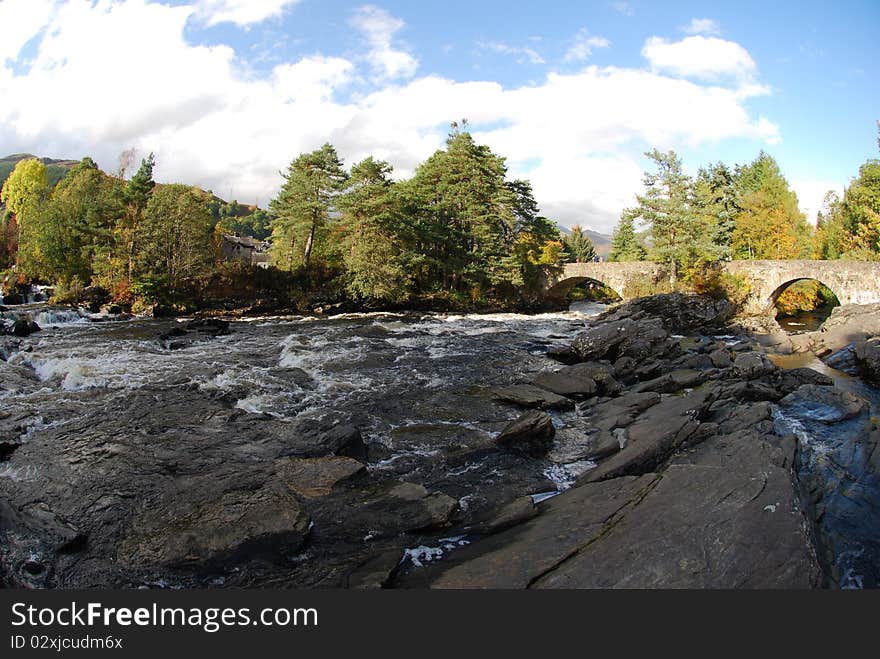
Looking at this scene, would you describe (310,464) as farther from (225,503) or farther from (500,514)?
(500,514)

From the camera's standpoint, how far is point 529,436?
498 inches

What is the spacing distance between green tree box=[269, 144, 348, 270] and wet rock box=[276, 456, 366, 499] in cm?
3793

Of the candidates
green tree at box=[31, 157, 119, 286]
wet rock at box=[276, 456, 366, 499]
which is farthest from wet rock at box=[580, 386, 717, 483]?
green tree at box=[31, 157, 119, 286]

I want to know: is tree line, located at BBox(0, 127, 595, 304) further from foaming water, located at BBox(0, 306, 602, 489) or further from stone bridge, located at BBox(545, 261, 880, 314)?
foaming water, located at BBox(0, 306, 602, 489)

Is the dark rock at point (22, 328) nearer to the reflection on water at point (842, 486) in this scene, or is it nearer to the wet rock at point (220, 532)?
the wet rock at point (220, 532)

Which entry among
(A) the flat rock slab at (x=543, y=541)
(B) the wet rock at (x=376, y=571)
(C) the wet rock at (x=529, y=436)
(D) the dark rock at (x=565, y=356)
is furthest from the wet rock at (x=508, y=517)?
(D) the dark rock at (x=565, y=356)

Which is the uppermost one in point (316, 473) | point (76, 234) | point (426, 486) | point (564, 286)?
point (76, 234)

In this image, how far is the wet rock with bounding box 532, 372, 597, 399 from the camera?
56.2ft

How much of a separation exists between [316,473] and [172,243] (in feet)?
125

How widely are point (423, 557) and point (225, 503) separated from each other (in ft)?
12.3

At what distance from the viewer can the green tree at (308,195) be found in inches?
1791

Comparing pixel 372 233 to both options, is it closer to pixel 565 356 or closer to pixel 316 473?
pixel 565 356

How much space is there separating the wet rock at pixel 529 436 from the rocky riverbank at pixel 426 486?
0.15 ft

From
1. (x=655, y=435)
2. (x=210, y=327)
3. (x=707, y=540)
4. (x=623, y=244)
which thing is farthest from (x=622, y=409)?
(x=623, y=244)
